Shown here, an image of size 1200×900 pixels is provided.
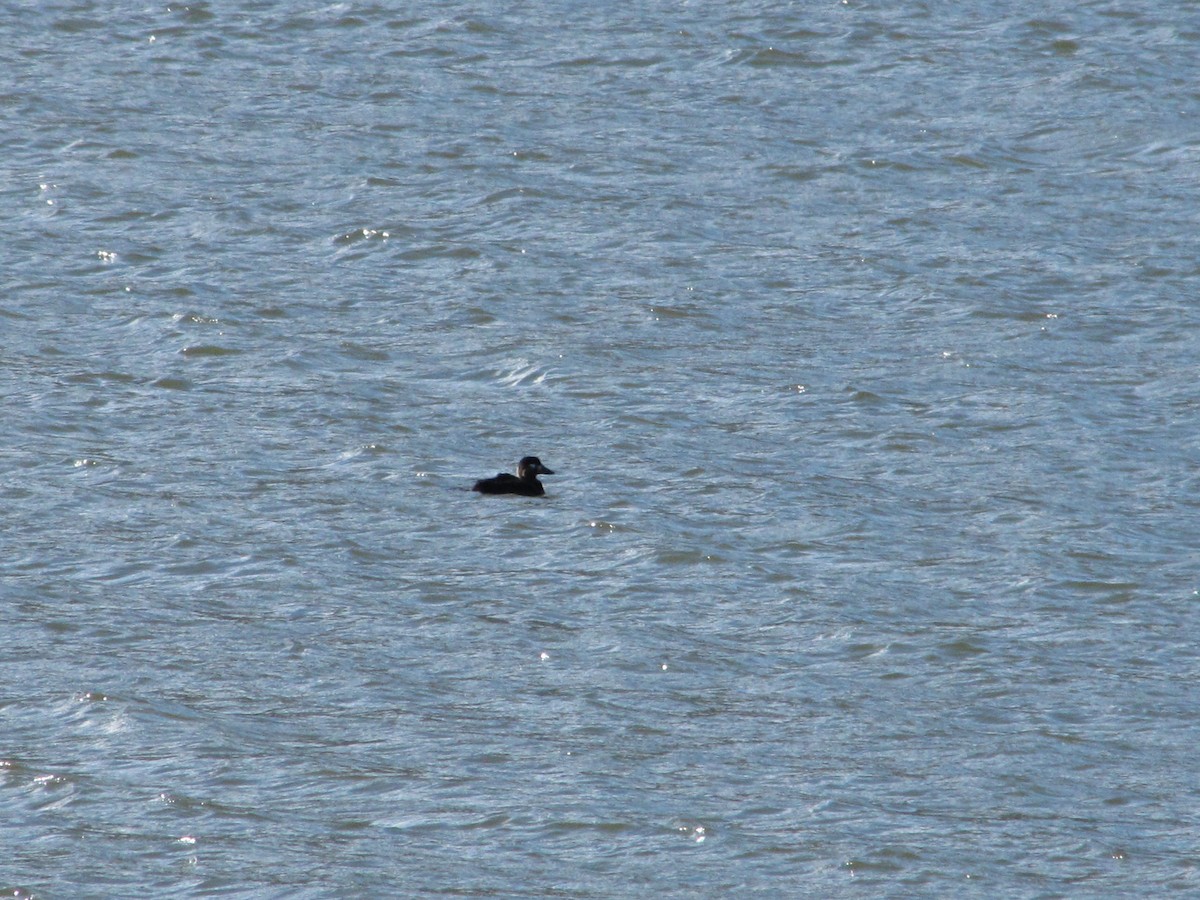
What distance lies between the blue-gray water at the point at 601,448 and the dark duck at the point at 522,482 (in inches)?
5.2

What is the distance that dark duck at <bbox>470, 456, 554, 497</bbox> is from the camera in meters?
13.4

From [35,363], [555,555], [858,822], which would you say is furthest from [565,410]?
[858,822]

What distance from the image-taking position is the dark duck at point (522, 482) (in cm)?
1337

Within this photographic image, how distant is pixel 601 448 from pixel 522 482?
1176 mm

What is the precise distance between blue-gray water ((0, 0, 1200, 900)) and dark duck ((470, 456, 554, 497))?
131mm

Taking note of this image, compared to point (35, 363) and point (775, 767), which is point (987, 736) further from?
point (35, 363)

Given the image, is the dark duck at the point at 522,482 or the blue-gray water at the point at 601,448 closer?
the blue-gray water at the point at 601,448

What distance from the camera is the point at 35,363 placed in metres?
15.4

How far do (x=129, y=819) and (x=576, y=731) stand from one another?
215 centimetres

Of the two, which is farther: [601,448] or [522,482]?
[601,448]

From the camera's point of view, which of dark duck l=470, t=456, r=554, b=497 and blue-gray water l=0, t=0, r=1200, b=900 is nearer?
blue-gray water l=0, t=0, r=1200, b=900

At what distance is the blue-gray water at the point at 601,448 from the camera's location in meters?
9.56

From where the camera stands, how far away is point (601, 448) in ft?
47.6

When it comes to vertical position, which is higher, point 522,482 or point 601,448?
point 522,482
